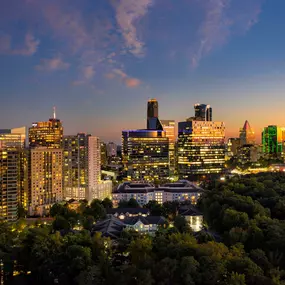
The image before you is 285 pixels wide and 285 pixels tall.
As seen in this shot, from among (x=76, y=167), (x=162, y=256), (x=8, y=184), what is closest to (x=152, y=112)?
Result: (x=76, y=167)

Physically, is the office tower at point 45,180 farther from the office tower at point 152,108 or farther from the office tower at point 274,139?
the office tower at point 274,139

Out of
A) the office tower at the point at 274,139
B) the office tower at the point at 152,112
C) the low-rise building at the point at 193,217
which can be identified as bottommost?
the low-rise building at the point at 193,217

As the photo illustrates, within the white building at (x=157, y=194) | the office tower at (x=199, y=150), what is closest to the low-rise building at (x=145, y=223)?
the white building at (x=157, y=194)

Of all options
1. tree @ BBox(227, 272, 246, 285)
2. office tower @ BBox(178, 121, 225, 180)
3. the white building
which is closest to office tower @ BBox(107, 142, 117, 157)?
office tower @ BBox(178, 121, 225, 180)

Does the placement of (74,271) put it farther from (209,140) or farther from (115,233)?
(209,140)

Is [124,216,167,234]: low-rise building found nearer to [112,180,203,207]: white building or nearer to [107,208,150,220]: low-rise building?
[107,208,150,220]: low-rise building

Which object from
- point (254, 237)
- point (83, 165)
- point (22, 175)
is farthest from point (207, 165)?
point (254, 237)

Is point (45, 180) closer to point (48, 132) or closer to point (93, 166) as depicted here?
point (93, 166)
